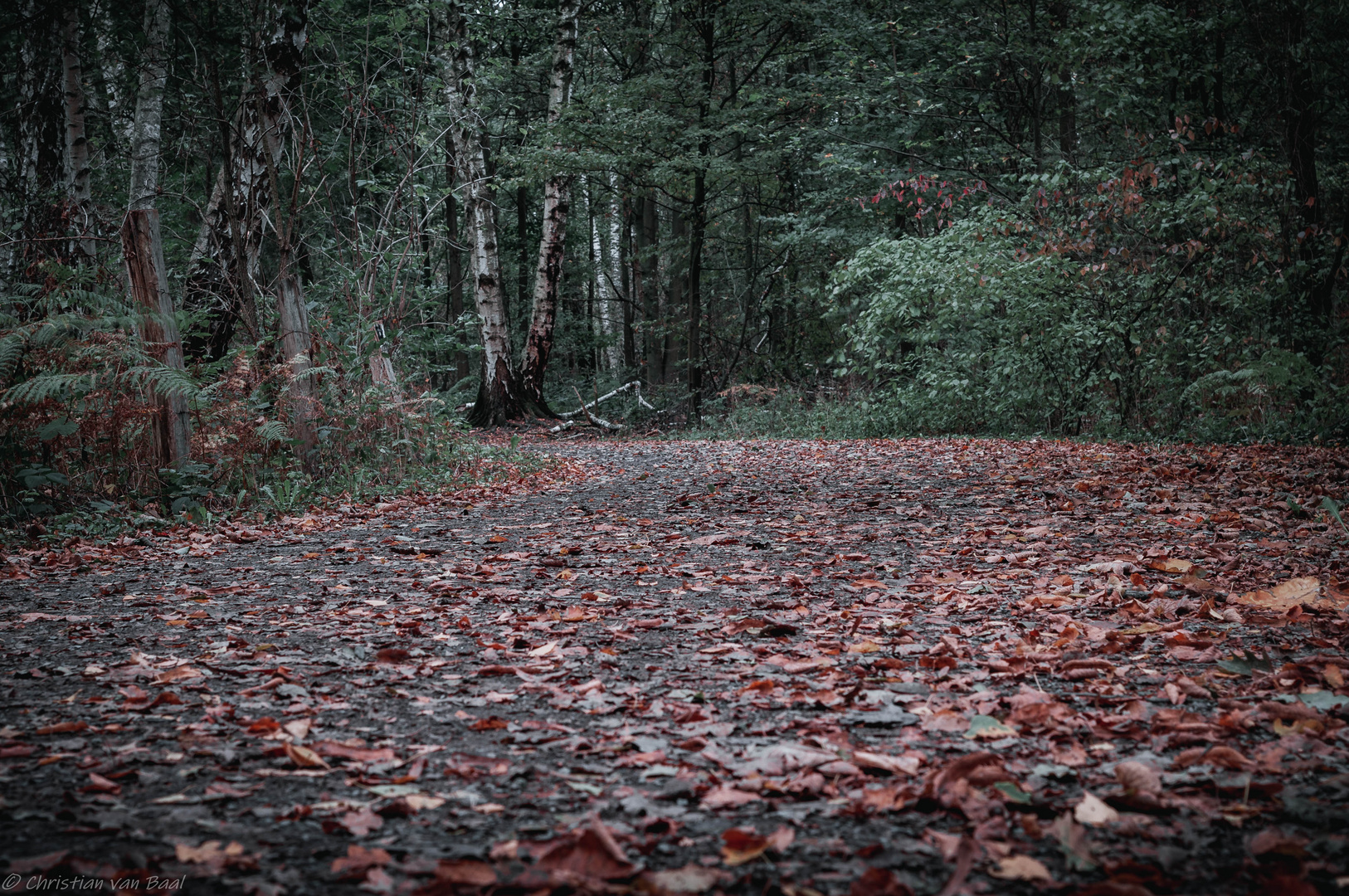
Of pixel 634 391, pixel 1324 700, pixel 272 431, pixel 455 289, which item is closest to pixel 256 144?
pixel 272 431

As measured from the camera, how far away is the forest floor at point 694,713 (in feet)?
5.27

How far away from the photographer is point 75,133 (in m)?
9.58

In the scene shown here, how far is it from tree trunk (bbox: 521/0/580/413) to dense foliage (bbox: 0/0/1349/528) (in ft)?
2.85

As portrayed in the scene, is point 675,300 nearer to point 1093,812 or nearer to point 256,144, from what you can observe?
point 256,144

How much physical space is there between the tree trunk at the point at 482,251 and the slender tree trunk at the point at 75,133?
221 inches

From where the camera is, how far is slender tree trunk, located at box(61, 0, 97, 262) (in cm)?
925

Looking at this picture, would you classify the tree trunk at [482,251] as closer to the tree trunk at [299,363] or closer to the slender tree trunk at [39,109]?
the slender tree trunk at [39,109]

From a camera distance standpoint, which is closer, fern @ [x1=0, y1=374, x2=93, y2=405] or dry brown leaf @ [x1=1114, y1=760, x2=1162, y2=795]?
dry brown leaf @ [x1=1114, y1=760, x2=1162, y2=795]

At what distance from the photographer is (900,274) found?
485 inches

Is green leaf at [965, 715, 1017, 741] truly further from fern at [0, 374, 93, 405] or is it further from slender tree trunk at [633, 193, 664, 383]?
slender tree trunk at [633, 193, 664, 383]

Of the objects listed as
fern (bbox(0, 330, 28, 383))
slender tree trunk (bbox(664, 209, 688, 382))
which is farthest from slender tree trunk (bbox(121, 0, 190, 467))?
slender tree trunk (bbox(664, 209, 688, 382))

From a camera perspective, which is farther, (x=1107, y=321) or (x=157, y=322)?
(x=1107, y=321)

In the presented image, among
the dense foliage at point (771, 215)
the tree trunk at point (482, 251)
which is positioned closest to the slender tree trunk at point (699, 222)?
the dense foliage at point (771, 215)

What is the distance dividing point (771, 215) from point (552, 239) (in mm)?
6817
